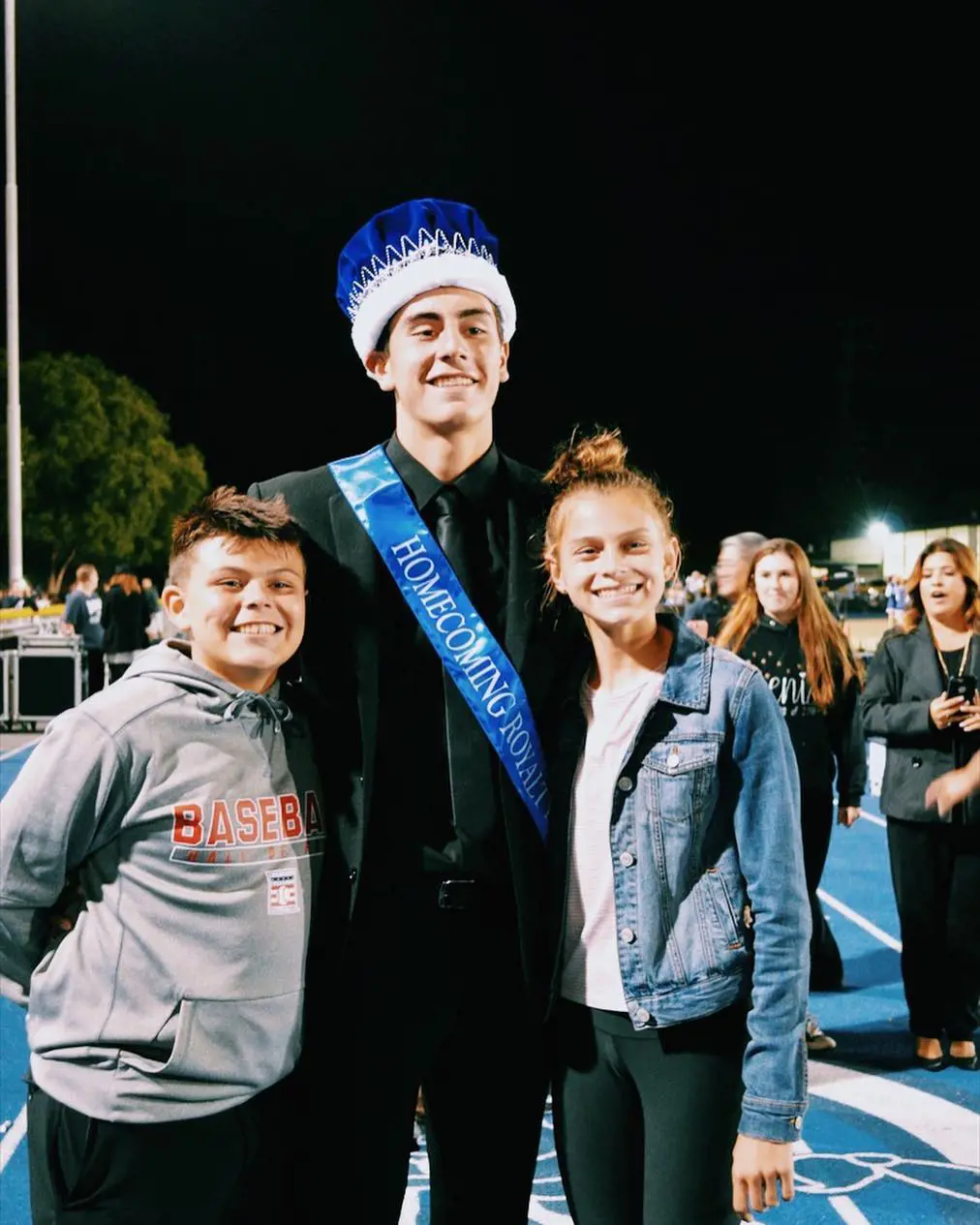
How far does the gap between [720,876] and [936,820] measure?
9.49ft

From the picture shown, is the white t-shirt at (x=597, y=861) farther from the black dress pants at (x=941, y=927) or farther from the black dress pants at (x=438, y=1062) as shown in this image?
the black dress pants at (x=941, y=927)

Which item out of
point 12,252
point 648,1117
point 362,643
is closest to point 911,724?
point 648,1117

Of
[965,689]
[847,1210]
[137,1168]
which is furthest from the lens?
[965,689]

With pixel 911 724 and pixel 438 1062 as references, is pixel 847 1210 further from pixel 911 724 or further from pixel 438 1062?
pixel 438 1062

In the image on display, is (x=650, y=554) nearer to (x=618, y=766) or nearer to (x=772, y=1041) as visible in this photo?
(x=618, y=766)

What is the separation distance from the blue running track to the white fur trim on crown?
150 cm

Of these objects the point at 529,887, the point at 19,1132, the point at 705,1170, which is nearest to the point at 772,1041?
the point at 705,1170

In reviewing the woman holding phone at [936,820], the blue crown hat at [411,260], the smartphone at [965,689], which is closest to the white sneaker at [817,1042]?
the woman holding phone at [936,820]

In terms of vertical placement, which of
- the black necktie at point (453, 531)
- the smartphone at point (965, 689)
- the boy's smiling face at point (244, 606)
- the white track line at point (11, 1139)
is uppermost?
the black necktie at point (453, 531)

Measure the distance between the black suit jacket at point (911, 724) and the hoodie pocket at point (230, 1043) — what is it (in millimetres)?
3234

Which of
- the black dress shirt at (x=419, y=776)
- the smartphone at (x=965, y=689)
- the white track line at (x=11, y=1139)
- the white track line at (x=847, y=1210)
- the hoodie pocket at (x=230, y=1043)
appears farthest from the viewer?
the smartphone at (x=965, y=689)

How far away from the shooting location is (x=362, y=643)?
212cm

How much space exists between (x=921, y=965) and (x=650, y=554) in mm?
3195

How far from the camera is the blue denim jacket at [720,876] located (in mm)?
1893
